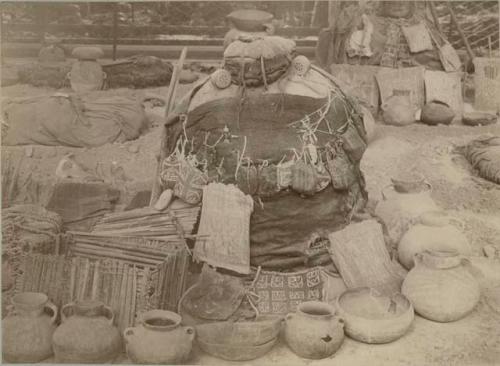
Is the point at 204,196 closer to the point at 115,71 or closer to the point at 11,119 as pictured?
the point at 11,119

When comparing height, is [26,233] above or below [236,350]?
above

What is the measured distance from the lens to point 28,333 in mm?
4918

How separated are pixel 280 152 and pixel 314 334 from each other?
1.61 m

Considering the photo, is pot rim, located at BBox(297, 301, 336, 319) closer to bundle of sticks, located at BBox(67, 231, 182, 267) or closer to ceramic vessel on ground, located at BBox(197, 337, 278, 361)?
ceramic vessel on ground, located at BBox(197, 337, 278, 361)

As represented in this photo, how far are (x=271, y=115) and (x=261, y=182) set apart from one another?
1.87 feet

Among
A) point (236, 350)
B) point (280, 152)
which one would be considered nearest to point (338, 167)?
point (280, 152)

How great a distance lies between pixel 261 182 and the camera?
582cm

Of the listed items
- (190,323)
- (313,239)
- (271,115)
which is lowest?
(190,323)

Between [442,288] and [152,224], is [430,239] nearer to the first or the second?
[442,288]

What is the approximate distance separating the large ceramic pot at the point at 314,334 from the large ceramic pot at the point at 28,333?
1.59 metres

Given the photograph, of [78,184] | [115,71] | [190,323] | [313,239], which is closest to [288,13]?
[115,71]

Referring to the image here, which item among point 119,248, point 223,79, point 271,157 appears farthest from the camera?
point 223,79

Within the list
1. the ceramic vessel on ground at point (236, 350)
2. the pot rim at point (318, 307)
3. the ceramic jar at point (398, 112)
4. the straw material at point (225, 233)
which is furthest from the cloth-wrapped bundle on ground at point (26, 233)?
the ceramic jar at point (398, 112)

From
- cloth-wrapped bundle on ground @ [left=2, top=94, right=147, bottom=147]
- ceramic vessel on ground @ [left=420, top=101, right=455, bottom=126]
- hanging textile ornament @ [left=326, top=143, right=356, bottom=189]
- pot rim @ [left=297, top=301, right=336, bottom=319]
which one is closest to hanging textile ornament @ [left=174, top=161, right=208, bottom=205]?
hanging textile ornament @ [left=326, top=143, right=356, bottom=189]
